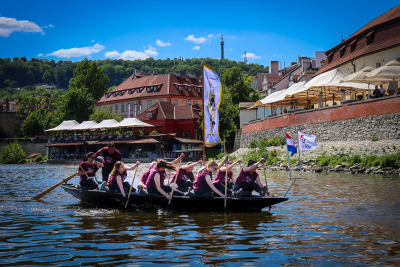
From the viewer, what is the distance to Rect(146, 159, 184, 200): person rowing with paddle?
506 inches

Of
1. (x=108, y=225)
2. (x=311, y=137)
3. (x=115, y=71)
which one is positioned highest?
(x=115, y=71)

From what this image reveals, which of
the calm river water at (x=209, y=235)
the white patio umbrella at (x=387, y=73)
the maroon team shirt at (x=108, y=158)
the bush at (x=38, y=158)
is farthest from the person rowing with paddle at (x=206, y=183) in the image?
the bush at (x=38, y=158)

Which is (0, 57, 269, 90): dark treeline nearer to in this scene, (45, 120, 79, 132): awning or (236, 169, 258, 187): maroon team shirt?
(45, 120, 79, 132): awning

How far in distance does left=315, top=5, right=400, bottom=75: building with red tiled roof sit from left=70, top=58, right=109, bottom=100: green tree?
63163mm

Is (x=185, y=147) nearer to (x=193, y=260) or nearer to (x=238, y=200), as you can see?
(x=238, y=200)

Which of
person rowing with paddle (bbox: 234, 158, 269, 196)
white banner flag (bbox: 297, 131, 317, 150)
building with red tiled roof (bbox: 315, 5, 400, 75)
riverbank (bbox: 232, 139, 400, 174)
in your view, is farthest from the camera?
building with red tiled roof (bbox: 315, 5, 400, 75)

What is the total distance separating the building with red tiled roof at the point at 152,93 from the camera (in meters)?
83.9

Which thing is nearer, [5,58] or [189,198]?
[189,198]

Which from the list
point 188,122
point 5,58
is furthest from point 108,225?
point 5,58

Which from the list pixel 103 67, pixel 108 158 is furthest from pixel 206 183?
pixel 103 67

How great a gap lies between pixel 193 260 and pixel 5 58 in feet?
565

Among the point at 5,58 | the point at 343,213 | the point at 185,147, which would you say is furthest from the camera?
the point at 5,58

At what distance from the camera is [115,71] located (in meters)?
148

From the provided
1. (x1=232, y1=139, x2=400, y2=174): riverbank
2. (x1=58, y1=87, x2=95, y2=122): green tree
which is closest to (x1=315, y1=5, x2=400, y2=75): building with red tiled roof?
(x1=232, y1=139, x2=400, y2=174): riverbank
